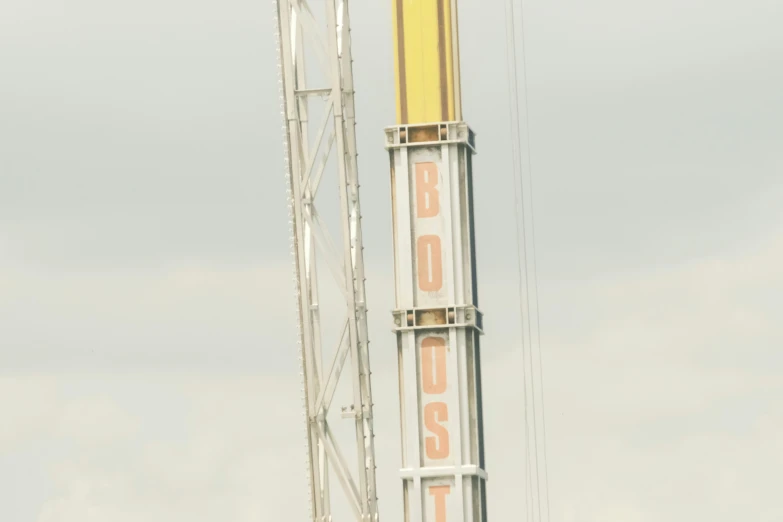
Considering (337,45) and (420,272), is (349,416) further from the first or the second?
(337,45)

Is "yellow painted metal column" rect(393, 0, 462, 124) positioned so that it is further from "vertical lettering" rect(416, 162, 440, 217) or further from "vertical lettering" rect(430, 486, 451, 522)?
"vertical lettering" rect(430, 486, 451, 522)

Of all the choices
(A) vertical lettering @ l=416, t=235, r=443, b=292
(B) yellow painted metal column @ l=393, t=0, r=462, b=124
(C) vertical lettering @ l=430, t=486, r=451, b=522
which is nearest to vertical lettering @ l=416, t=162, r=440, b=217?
(A) vertical lettering @ l=416, t=235, r=443, b=292

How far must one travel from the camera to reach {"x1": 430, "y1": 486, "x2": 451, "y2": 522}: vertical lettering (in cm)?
5056

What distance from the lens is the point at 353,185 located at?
174 ft

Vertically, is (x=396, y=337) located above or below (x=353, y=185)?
below

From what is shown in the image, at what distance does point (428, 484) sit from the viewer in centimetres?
5069

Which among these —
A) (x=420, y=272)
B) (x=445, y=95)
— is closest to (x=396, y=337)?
(x=420, y=272)

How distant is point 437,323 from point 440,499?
135 inches

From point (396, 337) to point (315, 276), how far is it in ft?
11.9

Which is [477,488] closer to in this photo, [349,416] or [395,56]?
[349,416]

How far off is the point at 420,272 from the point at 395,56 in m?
4.24

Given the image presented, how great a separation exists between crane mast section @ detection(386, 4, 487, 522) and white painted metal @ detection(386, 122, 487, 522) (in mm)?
19

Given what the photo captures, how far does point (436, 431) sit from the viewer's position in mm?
50625

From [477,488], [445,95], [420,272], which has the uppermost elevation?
[445,95]
